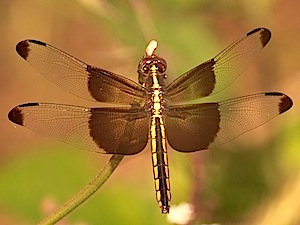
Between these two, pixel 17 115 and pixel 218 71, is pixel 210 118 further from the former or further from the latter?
pixel 17 115

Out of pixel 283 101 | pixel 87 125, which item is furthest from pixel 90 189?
pixel 283 101

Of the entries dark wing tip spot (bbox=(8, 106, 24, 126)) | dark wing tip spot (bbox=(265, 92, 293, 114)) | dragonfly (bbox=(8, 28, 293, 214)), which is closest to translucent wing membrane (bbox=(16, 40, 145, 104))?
dragonfly (bbox=(8, 28, 293, 214))

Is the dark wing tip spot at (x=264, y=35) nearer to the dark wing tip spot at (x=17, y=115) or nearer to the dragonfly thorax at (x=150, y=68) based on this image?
the dragonfly thorax at (x=150, y=68)

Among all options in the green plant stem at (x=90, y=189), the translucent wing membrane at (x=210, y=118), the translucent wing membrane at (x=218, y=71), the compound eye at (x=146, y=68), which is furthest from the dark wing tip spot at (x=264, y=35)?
the green plant stem at (x=90, y=189)

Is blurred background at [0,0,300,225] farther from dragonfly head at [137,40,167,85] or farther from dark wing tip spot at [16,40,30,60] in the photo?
dark wing tip spot at [16,40,30,60]

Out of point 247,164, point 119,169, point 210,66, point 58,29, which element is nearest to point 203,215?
point 247,164

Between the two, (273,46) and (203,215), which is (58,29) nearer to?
(273,46)

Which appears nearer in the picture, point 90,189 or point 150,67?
point 90,189
